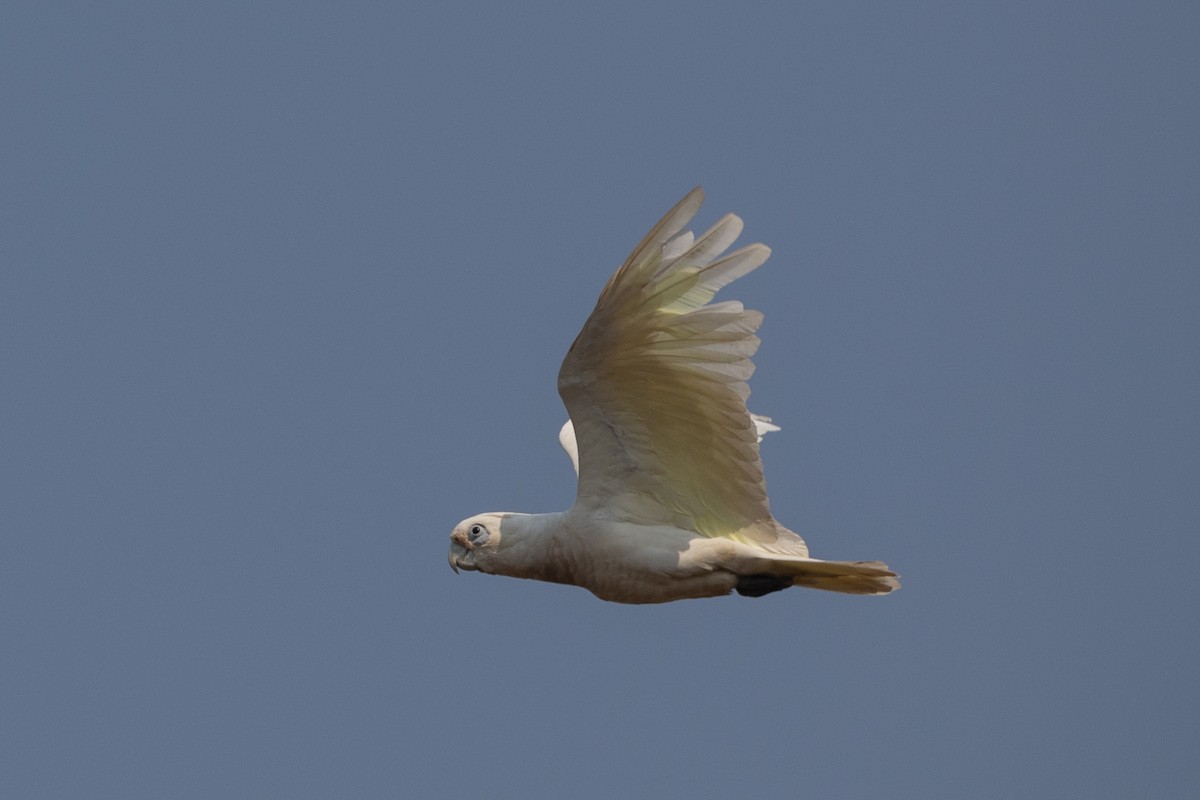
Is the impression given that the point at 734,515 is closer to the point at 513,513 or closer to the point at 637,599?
the point at 637,599

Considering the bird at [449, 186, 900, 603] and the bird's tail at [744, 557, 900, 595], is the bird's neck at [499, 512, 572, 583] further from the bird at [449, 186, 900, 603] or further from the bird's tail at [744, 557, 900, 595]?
the bird's tail at [744, 557, 900, 595]

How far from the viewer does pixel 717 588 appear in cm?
906

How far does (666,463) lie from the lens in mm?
9039

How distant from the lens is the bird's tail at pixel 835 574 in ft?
28.4

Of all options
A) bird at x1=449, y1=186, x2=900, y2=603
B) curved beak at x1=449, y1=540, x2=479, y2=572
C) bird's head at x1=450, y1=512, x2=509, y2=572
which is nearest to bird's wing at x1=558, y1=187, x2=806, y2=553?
bird at x1=449, y1=186, x2=900, y2=603

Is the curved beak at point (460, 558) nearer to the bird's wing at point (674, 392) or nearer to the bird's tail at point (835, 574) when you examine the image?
the bird's wing at point (674, 392)

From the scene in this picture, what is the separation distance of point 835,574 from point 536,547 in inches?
65.2

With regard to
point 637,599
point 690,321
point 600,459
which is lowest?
point 637,599

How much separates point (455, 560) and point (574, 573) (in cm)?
76

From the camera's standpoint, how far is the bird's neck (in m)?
9.20

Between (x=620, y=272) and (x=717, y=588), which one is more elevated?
(x=620, y=272)

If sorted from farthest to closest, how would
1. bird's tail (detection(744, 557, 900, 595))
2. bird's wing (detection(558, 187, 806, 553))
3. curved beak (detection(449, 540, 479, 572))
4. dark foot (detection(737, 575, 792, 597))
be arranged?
curved beak (detection(449, 540, 479, 572)), dark foot (detection(737, 575, 792, 597)), bird's tail (detection(744, 557, 900, 595)), bird's wing (detection(558, 187, 806, 553))

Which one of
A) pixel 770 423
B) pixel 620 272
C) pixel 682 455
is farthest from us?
pixel 770 423

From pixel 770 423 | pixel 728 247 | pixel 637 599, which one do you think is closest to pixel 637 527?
pixel 637 599
